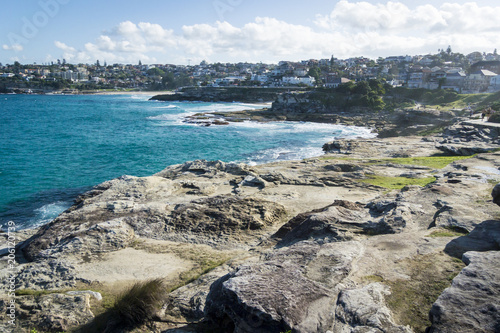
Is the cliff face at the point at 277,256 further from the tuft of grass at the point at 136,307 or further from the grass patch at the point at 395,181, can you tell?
the grass patch at the point at 395,181

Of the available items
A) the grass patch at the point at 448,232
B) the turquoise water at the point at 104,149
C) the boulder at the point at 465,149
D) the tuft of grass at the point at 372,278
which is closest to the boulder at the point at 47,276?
the tuft of grass at the point at 372,278

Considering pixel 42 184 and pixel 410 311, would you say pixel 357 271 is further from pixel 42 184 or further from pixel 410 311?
pixel 42 184

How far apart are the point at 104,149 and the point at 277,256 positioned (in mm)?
41210

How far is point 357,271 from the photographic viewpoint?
8570 millimetres

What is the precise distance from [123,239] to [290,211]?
8.21m

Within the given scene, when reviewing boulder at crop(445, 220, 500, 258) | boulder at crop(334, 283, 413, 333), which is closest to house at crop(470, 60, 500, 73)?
→ boulder at crop(445, 220, 500, 258)

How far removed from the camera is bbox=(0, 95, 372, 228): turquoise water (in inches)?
1070

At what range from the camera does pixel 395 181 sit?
21891 mm

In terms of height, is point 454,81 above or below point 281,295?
above

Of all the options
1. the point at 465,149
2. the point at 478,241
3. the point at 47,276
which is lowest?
the point at 47,276

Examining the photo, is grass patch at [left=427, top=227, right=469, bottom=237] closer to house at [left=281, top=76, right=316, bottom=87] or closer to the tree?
the tree

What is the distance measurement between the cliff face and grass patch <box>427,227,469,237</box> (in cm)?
3

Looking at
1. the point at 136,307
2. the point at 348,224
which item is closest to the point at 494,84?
the point at 348,224

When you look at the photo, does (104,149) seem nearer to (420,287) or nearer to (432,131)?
(420,287)
